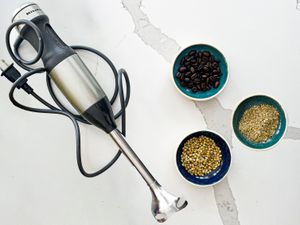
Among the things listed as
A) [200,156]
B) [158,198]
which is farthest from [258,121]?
[158,198]

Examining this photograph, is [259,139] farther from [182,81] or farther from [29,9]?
[29,9]

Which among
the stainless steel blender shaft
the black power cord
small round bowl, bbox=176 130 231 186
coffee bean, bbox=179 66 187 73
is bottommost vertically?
small round bowl, bbox=176 130 231 186

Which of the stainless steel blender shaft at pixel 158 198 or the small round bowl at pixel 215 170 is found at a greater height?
the stainless steel blender shaft at pixel 158 198

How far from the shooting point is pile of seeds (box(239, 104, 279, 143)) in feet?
2.87

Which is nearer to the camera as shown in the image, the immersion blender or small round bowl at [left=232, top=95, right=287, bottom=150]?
the immersion blender

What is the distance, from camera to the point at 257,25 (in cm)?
88

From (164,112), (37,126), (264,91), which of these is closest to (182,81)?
(164,112)

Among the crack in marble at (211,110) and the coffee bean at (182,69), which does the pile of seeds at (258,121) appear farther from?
the coffee bean at (182,69)

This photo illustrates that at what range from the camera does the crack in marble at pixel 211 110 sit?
2.81 ft

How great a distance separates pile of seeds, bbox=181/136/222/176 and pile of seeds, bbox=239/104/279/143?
73mm

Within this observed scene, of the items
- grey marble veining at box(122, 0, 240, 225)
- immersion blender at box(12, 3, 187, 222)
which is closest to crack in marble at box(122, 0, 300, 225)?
grey marble veining at box(122, 0, 240, 225)

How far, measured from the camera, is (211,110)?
2.89ft

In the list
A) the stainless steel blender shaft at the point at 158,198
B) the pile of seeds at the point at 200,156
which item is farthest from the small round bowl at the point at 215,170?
the stainless steel blender shaft at the point at 158,198

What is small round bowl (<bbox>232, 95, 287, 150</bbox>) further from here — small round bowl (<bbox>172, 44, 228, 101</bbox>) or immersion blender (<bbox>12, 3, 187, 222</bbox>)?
immersion blender (<bbox>12, 3, 187, 222</bbox>)
